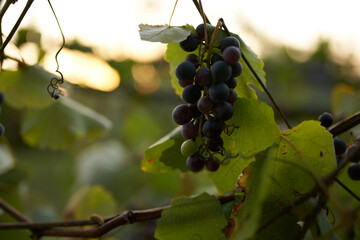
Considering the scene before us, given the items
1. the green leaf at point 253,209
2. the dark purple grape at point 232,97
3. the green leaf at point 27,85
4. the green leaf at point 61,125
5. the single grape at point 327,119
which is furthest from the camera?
the green leaf at point 61,125

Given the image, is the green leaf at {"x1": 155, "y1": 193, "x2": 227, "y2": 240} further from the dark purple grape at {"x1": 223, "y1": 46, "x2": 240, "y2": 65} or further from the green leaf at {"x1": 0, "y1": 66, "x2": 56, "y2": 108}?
the green leaf at {"x1": 0, "y1": 66, "x2": 56, "y2": 108}

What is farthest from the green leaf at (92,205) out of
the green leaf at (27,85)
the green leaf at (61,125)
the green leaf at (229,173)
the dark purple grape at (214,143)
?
the dark purple grape at (214,143)

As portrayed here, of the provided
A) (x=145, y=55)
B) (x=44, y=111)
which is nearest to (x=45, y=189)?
(x=145, y=55)

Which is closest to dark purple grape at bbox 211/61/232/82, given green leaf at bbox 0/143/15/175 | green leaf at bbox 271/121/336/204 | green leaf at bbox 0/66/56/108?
green leaf at bbox 271/121/336/204

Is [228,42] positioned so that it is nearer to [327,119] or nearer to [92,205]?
[327,119]

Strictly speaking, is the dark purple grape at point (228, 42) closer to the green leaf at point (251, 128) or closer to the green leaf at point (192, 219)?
the green leaf at point (251, 128)
